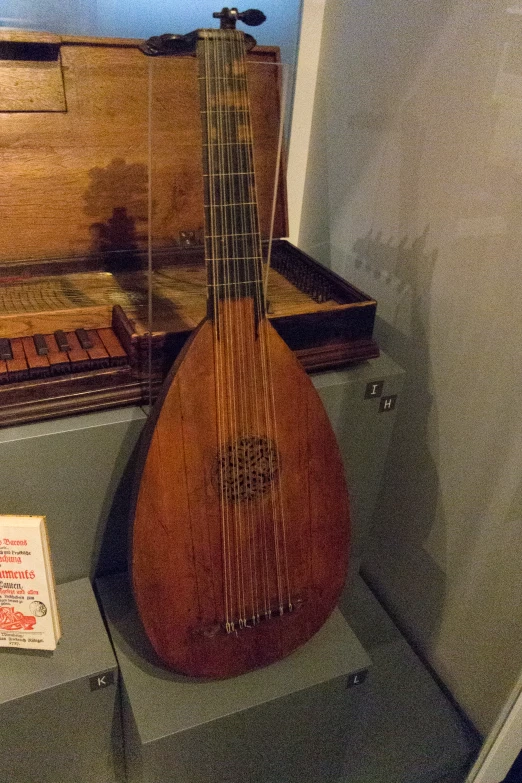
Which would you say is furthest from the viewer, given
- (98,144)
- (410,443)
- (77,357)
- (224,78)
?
(410,443)

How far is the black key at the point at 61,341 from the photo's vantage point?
1060 mm

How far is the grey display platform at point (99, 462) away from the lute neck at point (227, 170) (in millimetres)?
313

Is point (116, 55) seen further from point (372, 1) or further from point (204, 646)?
point (204, 646)

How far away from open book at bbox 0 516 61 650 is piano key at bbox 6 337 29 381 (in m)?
0.23

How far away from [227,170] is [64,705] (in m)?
0.95

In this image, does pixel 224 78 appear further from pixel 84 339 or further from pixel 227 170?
pixel 84 339

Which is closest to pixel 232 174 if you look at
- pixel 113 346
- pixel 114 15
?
pixel 113 346

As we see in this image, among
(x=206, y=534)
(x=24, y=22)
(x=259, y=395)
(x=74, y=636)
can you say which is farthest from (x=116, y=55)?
(x=74, y=636)

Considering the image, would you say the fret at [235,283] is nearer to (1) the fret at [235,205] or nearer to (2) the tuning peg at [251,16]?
(1) the fret at [235,205]

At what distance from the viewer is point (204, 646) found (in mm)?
1084

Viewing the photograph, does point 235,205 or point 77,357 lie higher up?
point 235,205

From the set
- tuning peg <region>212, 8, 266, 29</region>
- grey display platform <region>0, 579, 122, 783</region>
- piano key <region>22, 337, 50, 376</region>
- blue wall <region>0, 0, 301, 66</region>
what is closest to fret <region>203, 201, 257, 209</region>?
tuning peg <region>212, 8, 266, 29</region>

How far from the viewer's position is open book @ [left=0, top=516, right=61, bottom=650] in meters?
1.00

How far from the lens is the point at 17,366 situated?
101 centimetres
